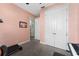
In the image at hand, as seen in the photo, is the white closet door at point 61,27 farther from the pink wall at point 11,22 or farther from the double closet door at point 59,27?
the pink wall at point 11,22

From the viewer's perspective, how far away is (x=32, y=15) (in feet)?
7.32

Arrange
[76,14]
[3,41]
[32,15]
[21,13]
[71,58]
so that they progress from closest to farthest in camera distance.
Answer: [71,58] → [76,14] → [3,41] → [21,13] → [32,15]

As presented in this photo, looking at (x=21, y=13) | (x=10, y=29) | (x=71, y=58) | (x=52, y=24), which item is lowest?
(x=71, y=58)

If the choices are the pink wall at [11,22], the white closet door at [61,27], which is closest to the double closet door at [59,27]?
the white closet door at [61,27]

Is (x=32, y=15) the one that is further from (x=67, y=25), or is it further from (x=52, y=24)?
(x=67, y=25)

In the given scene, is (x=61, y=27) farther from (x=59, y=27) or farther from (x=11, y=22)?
(x=11, y=22)

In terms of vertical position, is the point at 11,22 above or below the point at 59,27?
above

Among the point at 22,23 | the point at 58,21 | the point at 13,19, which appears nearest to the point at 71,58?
the point at 58,21

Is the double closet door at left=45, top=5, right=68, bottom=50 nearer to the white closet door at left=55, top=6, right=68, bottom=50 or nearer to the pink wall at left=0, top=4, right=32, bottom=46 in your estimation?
the white closet door at left=55, top=6, right=68, bottom=50

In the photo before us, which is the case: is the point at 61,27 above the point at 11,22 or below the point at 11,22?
below

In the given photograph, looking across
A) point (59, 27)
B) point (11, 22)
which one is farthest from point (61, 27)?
point (11, 22)

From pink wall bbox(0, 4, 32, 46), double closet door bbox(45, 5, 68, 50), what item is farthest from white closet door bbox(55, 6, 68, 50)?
pink wall bbox(0, 4, 32, 46)

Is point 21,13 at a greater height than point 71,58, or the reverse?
point 21,13

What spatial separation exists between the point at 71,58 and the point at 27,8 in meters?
1.61
